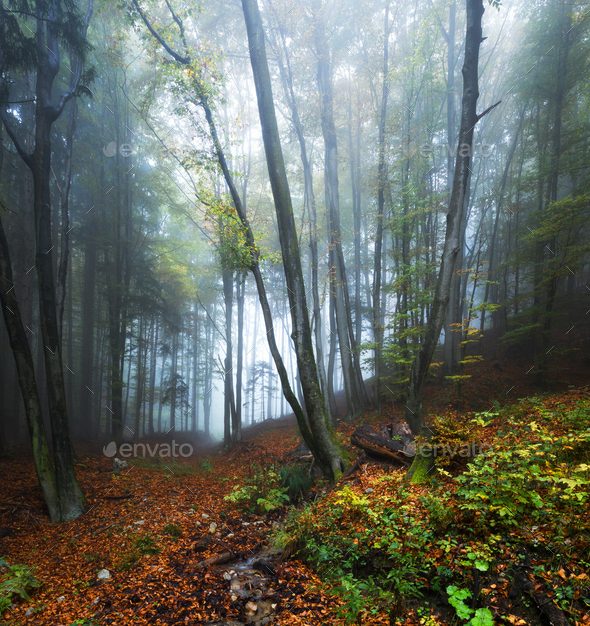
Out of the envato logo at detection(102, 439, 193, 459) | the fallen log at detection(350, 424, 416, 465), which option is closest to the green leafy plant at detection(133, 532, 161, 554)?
the fallen log at detection(350, 424, 416, 465)

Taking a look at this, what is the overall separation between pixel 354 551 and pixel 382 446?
8.21 feet

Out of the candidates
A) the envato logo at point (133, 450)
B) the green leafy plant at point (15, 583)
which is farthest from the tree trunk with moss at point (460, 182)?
the envato logo at point (133, 450)

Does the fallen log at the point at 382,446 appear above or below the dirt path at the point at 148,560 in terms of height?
above

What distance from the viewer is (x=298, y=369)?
6328 mm

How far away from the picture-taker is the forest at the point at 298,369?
9.98ft

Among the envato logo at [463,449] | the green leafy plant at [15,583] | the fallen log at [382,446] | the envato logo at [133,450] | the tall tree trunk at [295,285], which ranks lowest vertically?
the envato logo at [133,450]

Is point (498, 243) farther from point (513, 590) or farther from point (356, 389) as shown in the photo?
point (513, 590)

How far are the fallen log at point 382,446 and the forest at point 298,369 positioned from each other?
0.16ft

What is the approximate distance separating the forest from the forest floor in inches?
1.1

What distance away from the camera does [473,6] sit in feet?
18.1

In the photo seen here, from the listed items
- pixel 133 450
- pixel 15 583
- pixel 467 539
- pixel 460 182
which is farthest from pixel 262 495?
pixel 133 450

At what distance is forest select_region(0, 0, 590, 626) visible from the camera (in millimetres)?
3043

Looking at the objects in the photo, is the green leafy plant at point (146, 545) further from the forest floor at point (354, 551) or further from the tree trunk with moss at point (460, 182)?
the tree trunk with moss at point (460, 182)

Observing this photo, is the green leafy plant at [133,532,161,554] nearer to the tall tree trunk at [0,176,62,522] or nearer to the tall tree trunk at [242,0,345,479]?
the tall tree trunk at [0,176,62,522]
